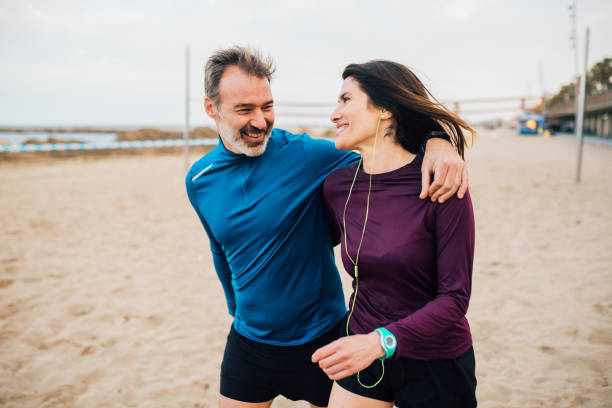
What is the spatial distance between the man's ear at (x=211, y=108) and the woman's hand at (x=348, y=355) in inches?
48.6

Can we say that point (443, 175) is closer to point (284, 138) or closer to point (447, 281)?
point (447, 281)

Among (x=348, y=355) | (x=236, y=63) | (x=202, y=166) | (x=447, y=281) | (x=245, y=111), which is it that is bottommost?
(x=348, y=355)

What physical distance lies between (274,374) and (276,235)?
60cm

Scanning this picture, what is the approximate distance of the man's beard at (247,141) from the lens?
175cm

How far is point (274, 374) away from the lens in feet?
5.55

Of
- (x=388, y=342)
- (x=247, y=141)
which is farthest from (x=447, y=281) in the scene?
(x=247, y=141)

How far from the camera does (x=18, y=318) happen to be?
13.0 ft

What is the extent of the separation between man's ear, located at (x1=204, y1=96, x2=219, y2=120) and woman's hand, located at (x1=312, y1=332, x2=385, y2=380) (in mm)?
1234

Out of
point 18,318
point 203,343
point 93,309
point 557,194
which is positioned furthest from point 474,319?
point 557,194

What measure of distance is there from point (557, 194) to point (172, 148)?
16.8 metres

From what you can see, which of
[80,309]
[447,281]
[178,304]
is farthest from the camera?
[178,304]

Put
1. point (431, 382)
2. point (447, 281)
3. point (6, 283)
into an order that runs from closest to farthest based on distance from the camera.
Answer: point (447, 281)
point (431, 382)
point (6, 283)

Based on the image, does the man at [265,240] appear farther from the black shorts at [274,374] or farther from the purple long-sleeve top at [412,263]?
the purple long-sleeve top at [412,263]

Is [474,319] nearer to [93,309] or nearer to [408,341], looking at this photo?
[408,341]
